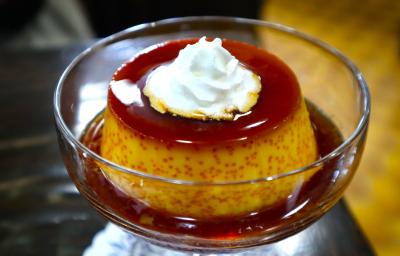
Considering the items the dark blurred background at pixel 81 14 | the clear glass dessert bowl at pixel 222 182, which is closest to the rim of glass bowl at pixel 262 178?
the clear glass dessert bowl at pixel 222 182

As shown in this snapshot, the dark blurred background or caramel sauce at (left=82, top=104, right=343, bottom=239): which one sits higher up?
caramel sauce at (left=82, top=104, right=343, bottom=239)

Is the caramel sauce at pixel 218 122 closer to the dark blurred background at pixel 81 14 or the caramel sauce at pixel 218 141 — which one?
the caramel sauce at pixel 218 141

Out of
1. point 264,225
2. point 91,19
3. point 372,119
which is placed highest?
point 264,225

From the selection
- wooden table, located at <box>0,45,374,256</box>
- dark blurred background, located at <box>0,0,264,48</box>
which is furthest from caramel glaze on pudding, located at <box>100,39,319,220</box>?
dark blurred background, located at <box>0,0,264,48</box>

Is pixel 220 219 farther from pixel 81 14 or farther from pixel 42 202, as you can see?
pixel 81 14

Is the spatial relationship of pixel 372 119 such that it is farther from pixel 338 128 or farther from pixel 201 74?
pixel 201 74

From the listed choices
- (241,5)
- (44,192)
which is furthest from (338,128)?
(241,5)

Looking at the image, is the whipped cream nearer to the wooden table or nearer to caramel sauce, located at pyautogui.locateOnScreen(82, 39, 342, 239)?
caramel sauce, located at pyautogui.locateOnScreen(82, 39, 342, 239)
